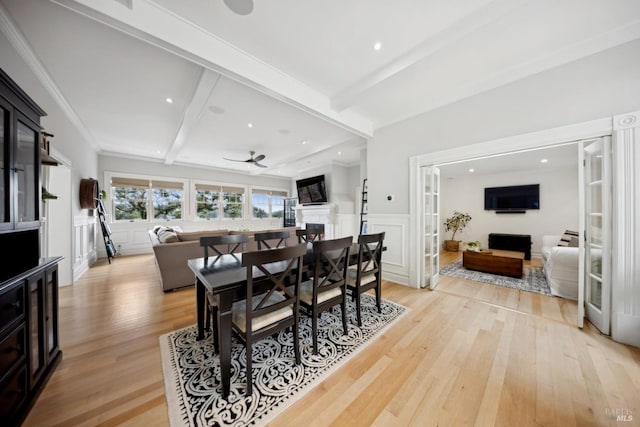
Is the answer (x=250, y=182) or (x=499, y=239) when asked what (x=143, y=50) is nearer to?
(x=250, y=182)

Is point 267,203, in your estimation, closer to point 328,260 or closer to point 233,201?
point 233,201

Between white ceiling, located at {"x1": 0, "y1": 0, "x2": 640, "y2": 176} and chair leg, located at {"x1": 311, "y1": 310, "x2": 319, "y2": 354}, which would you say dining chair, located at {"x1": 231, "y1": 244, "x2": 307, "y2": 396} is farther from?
white ceiling, located at {"x1": 0, "y1": 0, "x2": 640, "y2": 176}

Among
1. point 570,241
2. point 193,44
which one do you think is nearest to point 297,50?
point 193,44

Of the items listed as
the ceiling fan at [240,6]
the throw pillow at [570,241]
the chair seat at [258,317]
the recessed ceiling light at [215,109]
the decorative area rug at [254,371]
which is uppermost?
the ceiling fan at [240,6]

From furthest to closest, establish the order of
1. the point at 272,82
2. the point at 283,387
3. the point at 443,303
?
the point at 443,303, the point at 272,82, the point at 283,387

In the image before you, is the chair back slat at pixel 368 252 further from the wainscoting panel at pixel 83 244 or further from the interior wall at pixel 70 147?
the wainscoting panel at pixel 83 244

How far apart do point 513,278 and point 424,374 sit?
11.4 ft

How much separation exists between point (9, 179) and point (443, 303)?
4074mm

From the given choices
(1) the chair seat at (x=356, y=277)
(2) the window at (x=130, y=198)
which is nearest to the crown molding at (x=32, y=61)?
(2) the window at (x=130, y=198)

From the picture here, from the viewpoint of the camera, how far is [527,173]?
18.8 ft

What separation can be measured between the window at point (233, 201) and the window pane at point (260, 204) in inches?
18.9

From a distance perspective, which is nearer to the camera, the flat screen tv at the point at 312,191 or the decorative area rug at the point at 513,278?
the decorative area rug at the point at 513,278

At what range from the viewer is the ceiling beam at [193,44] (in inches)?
60.7

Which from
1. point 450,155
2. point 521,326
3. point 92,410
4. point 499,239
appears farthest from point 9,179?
point 499,239
